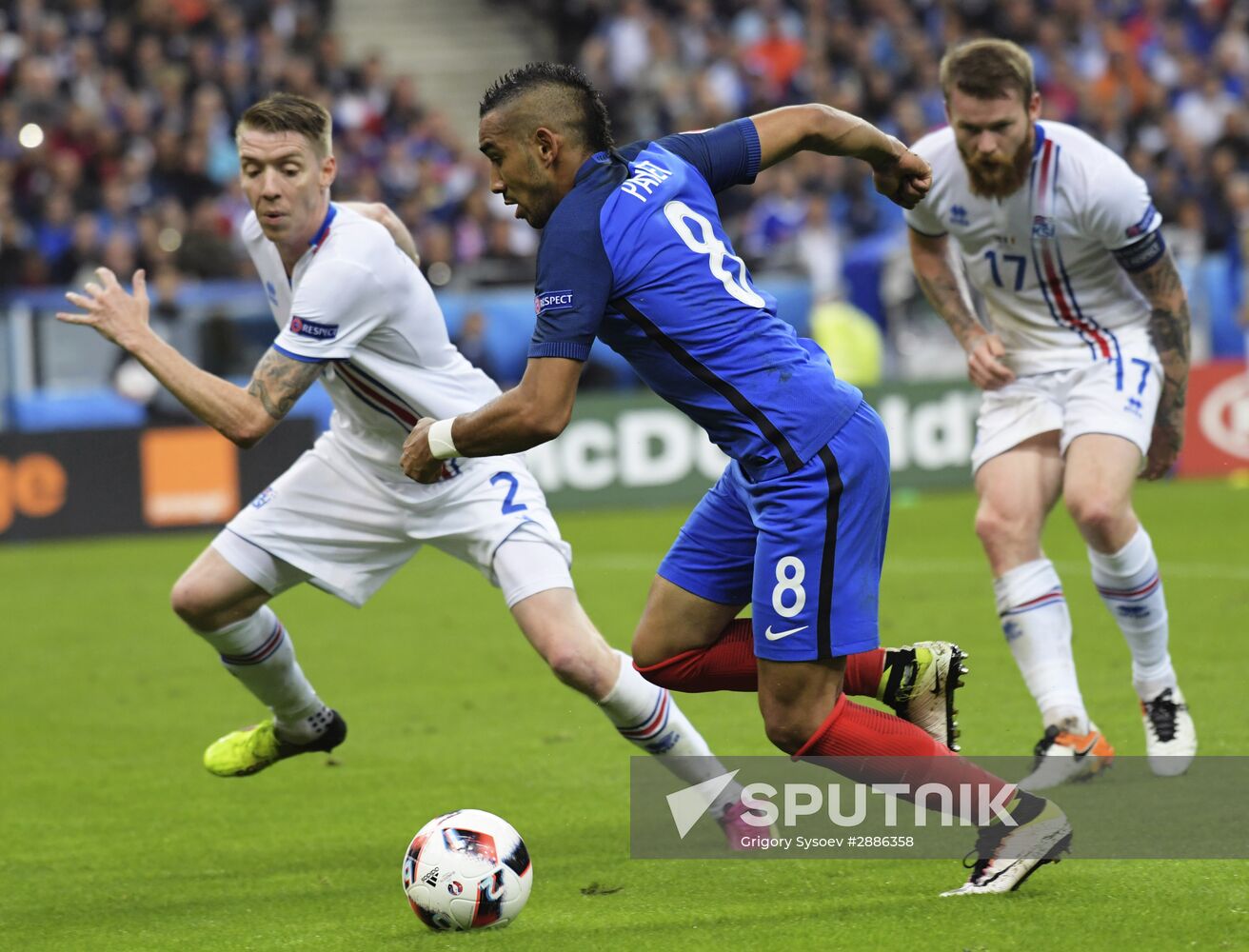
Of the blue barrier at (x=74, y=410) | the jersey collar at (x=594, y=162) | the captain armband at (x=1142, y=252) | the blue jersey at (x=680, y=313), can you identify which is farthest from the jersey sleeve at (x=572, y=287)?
the blue barrier at (x=74, y=410)

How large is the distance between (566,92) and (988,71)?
1967mm

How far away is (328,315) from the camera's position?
5.58 metres

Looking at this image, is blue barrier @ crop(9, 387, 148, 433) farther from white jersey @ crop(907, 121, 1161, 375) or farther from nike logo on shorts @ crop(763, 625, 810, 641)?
nike logo on shorts @ crop(763, 625, 810, 641)

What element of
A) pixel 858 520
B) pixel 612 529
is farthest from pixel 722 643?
pixel 612 529

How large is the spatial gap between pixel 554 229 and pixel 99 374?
11591 millimetres

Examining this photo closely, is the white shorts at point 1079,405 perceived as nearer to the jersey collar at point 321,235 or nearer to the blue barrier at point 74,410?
the jersey collar at point 321,235

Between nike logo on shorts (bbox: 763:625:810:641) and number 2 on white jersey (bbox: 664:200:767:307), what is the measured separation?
79cm

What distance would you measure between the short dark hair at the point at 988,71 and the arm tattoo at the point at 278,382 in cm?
226

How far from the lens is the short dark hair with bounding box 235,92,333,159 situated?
18.8ft

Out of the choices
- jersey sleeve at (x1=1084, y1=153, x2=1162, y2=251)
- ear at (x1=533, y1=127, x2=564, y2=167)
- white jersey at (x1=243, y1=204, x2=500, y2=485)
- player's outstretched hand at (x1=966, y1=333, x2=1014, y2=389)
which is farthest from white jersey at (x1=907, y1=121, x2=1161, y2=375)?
ear at (x1=533, y1=127, x2=564, y2=167)

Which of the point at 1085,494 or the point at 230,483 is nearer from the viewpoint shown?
the point at 1085,494

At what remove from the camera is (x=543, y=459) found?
15648 mm

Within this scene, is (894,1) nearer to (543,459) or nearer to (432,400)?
(543,459)

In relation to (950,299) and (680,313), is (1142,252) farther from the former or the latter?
(680,313)
